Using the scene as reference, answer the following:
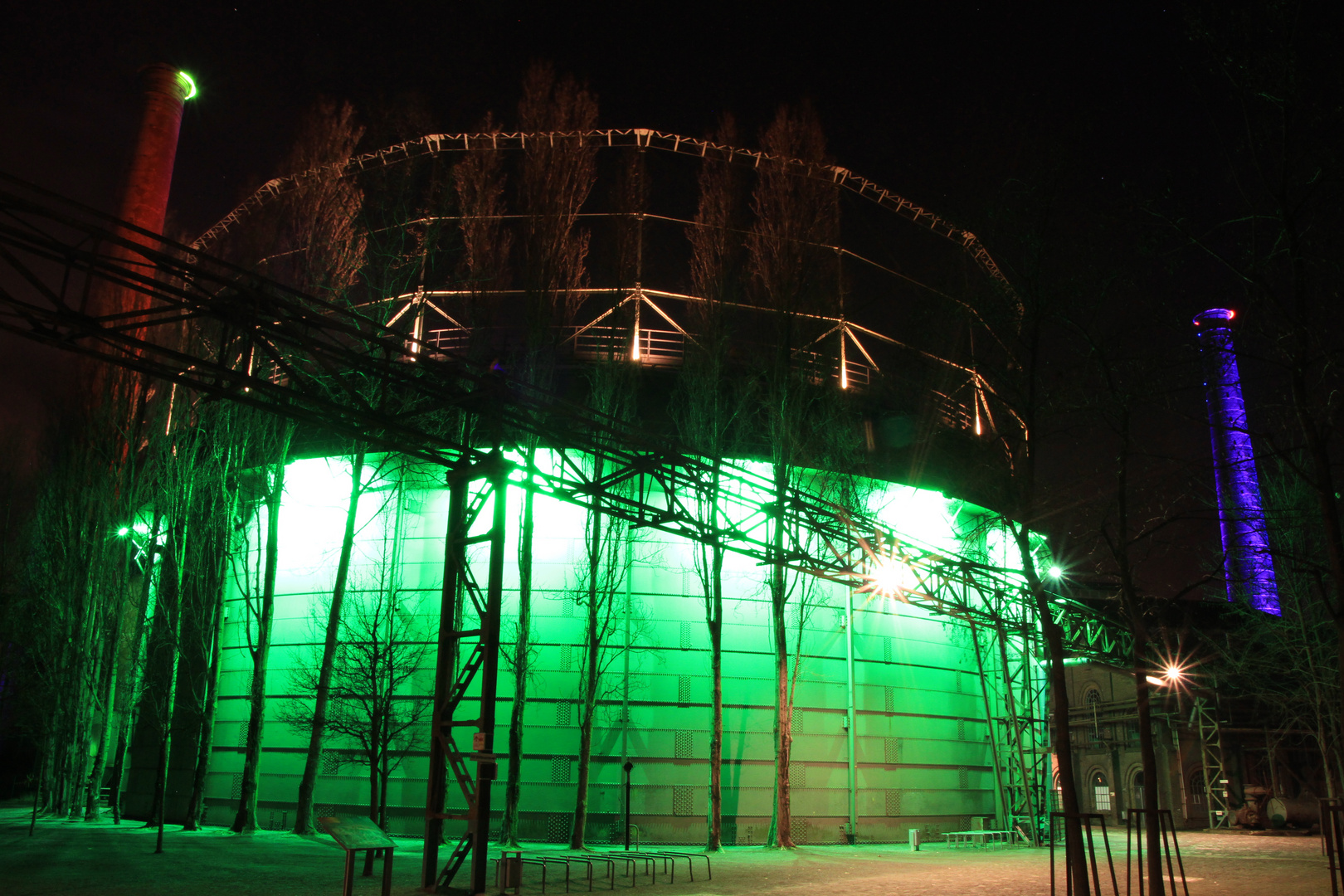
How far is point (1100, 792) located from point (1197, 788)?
5.51m

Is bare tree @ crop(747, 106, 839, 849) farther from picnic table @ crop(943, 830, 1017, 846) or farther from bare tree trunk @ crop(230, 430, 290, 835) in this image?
bare tree trunk @ crop(230, 430, 290, 835)

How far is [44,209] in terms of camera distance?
30.1 ft

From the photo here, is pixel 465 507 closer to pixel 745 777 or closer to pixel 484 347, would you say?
pixel 484 347

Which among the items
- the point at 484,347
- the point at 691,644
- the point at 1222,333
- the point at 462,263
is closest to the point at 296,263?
Result: the point at 462,263

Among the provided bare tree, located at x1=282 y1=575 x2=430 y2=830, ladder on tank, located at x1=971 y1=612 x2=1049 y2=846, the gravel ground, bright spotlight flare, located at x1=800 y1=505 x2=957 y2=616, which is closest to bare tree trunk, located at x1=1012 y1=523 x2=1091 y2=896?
the gravel ground

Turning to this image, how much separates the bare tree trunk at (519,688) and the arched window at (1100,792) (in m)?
33.4

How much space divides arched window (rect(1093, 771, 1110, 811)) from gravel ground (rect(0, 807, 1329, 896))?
20.9m

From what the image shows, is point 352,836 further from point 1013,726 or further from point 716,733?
point 1013,726

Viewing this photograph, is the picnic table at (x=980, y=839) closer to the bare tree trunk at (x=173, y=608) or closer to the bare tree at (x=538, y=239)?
the bare tree at (x=538, y=239)

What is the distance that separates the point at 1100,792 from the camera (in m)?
45.4

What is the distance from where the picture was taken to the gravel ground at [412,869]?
13750mm

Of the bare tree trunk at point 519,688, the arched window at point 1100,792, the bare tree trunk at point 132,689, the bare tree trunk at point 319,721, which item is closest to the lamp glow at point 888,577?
the bare tree trunk at point 519,688

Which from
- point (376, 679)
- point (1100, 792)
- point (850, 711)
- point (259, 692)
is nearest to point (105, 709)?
point (259, 692)

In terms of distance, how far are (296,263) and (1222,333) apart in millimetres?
23098
